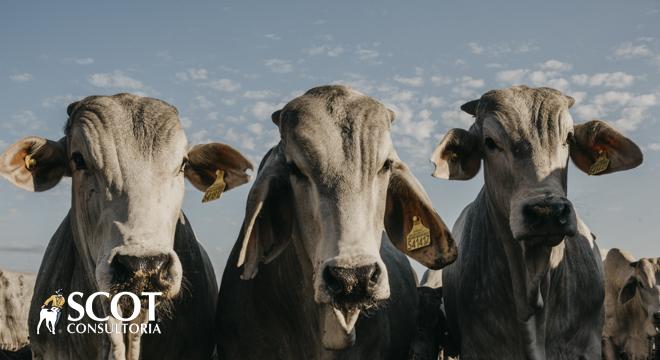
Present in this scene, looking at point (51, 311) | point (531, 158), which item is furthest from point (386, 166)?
point (51, 311)

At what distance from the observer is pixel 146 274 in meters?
4.85

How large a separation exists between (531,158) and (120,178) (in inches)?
118

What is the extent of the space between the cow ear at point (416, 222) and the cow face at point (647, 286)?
8.30m

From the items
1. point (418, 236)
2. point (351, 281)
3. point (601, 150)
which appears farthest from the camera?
point (601, 150)

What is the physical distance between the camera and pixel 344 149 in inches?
206

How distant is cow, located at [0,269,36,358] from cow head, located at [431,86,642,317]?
11.3 meters

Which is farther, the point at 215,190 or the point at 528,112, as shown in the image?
the point at 215,190

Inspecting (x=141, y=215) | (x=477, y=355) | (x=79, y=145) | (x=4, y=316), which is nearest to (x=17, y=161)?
(x=79, y=145)

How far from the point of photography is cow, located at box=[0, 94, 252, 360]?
5020 millimetres

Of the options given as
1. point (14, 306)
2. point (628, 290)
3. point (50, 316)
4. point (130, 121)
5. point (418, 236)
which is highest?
point (130, 121)

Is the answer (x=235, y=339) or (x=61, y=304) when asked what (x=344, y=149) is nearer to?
(x=235, y=339)

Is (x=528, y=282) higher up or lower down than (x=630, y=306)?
higher up

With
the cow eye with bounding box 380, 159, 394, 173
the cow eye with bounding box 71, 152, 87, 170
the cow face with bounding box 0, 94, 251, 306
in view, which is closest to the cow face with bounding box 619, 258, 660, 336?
the cow eye with bounding box 380, 159, 394, 173

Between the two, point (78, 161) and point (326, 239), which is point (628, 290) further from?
point (78, 161)
